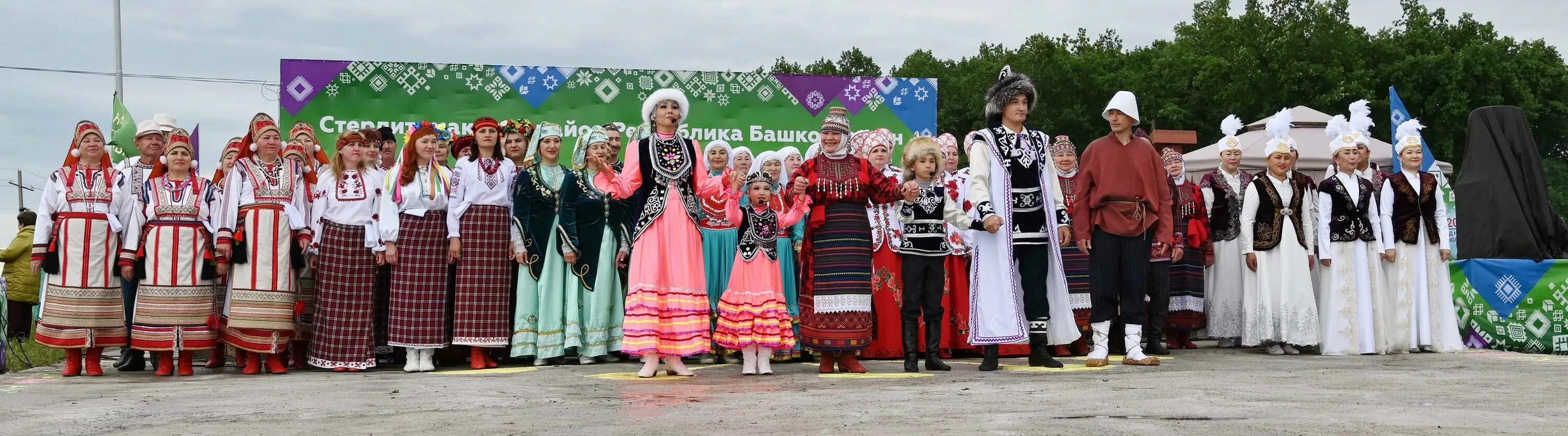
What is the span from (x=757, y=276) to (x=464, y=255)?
217cm

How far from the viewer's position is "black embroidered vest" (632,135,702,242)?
700 centimetres

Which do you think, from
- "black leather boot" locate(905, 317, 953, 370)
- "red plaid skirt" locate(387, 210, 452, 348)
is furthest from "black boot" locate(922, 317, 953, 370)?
"red plaid skirt" locate(387, 210, 452, 348)

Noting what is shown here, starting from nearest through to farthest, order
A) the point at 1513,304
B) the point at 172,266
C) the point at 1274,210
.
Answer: the point at 172,266
the point at 1274,210
the point at 1513,304

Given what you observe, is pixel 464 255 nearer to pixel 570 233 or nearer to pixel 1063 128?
pixel 570 233

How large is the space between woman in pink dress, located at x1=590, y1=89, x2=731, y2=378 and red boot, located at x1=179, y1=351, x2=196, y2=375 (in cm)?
295

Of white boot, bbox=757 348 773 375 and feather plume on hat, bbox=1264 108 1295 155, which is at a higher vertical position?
feather plume on hat, bbox=1264 108 1295 155

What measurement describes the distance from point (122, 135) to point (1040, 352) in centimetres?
702

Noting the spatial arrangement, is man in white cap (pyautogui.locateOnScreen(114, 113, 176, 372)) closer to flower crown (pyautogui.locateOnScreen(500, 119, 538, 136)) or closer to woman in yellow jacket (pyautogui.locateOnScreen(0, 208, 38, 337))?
flower crown (pyautogui.locateOnScreen(500, 119, 538, 136))

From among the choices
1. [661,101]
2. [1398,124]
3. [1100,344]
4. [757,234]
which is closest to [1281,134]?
[1398,124]

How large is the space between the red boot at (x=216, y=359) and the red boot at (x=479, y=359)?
1.75 m

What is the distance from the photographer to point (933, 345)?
7.42 m

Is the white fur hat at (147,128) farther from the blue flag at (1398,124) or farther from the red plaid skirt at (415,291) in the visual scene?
the blue flag at (1398,124)

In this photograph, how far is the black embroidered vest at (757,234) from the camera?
730 cm

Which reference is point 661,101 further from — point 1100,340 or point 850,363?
point 1100,340
